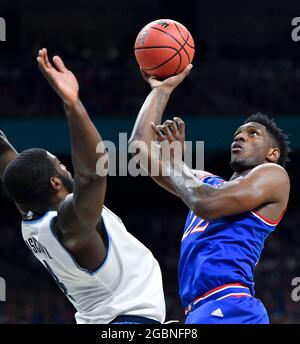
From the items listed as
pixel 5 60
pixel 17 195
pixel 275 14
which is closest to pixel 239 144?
pixel 17 195

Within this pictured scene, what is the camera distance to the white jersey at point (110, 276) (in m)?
3.85

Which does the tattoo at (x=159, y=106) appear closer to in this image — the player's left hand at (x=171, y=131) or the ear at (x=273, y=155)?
the player's left hand at (x=171, y=131)

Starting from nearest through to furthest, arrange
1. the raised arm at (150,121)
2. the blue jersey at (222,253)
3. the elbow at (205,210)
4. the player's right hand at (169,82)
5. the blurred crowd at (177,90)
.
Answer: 1. the elbow at (205,210)
2. the blue jersey at (222,253)
3. the raised arm at (150,121)
4. the player's right hand at (169,82)
5. the blurred crowd at (177,90)

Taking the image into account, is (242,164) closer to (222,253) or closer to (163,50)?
(222,253)

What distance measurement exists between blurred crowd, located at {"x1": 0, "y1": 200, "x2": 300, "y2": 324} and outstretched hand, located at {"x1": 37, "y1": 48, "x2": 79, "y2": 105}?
9.16 metres

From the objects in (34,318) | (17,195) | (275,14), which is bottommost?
(34,318)

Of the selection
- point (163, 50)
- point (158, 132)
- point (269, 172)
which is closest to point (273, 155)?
point (269, 172)

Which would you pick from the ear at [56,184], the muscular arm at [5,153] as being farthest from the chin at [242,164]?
the muscular arm at [5,153]

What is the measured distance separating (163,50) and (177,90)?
9537mm

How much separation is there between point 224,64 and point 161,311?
1106 cm

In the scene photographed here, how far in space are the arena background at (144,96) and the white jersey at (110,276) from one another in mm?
8245

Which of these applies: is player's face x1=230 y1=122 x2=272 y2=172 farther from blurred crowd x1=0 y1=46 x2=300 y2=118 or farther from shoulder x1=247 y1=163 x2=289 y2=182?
blurred crowd x1=0 y1=46 x2=300 y2=118

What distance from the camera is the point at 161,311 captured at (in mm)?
3971

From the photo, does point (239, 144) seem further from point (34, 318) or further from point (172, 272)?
point (172, 272)
